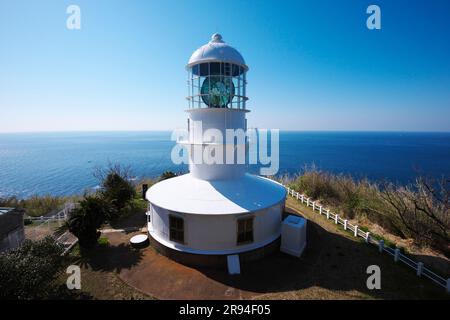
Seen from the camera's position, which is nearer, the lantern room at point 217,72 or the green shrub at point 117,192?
the lantern room at point 217,72

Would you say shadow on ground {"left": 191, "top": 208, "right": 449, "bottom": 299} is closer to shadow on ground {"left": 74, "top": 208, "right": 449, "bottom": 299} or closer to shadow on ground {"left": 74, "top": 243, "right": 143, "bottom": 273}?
shadow on ground {"left": 74, "top": 208, "right": 449, "bottom": 299}

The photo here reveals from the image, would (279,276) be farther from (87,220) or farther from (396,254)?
(87,220)

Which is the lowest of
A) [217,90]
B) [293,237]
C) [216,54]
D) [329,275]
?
[329,275]

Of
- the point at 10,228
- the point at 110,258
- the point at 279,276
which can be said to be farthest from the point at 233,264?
the point at 10,228

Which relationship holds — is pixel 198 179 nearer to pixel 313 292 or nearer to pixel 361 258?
pixel 313 292

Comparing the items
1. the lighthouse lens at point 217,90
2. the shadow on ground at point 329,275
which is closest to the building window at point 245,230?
the shadow on ground at point 329,275

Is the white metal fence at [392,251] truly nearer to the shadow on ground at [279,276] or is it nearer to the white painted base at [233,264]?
the shadow on ground at [279,276]
